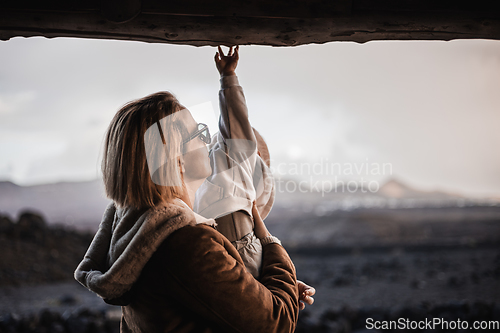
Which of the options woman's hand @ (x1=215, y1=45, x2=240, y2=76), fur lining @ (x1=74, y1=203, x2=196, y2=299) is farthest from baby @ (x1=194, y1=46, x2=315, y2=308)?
fur lining @ (x1=74, y1=203, x2=196, y2=299)

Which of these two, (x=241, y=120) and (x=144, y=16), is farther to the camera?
(x=144, y=16)

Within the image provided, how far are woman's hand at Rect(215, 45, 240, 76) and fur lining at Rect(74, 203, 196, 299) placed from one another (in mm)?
610

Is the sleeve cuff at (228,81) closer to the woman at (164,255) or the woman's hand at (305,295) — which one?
the woman at (164,255)

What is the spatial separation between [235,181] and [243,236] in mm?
173

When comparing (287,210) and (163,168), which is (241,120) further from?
(287,210)

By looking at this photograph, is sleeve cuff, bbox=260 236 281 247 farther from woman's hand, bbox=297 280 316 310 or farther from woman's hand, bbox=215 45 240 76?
woman's hand, bbox=215 45 240 76

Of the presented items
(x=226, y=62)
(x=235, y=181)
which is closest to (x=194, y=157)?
(x=235, y=181)

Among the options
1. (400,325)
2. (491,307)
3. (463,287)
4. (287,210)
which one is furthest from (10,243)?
(287,210)

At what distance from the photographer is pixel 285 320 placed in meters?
0.82

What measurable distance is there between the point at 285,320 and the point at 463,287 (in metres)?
9.48

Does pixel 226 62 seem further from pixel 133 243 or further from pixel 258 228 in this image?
pixel 133 243

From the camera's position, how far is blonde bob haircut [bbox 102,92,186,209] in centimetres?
78

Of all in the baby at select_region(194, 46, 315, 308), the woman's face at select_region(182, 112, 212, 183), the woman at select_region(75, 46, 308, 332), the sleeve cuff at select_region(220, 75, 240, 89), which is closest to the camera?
the woman at select_region(75, 46, 308, 332)

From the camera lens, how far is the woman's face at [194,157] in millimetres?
896
